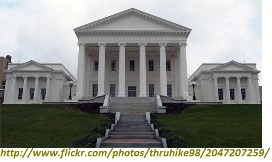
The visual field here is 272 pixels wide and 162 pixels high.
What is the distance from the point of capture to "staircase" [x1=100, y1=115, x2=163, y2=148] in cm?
1532

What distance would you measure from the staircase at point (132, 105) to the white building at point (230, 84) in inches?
761

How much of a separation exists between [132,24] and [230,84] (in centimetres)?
2253

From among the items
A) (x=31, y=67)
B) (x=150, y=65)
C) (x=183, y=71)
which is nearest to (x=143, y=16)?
(x=150, y=65)

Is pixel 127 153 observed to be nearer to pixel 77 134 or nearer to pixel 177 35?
pixel 77 134

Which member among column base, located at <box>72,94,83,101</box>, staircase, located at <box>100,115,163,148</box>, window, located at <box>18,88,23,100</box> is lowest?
staircase, located at <box>100,115,163,148</box>

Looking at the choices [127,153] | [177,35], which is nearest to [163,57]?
[177,35]

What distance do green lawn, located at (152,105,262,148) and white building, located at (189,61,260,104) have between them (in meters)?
23.3

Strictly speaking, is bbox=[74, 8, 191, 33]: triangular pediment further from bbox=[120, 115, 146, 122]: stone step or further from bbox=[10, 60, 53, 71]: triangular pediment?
bbox=[120, 115, 146, 122]: stone step

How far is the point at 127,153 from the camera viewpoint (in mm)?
11742

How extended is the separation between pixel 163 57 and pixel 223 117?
19.2m

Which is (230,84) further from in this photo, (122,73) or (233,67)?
(122,73)

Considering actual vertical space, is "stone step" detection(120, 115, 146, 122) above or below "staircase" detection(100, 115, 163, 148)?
above

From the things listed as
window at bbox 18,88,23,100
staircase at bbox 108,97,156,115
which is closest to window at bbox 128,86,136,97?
staircase at bbox 108,97,156,115

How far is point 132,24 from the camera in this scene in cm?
4475
